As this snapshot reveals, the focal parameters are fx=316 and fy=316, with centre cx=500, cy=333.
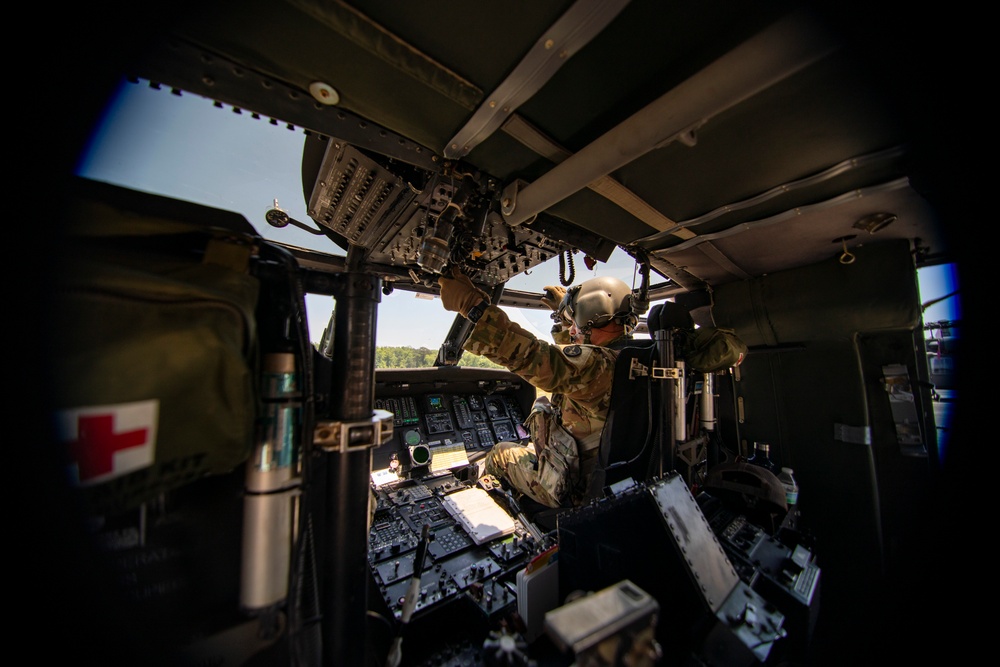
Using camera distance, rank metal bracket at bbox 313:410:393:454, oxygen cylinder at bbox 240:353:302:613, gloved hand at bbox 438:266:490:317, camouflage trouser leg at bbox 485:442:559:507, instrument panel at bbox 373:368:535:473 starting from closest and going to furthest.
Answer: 1. oxygen cylinder at bbox 240:353:302:613
2. metal bracket at bbox 313:410:393:454
3. gloved hand at bbox 438:266:490:317
4. camouflage trouser leg at bbox 485:442:559:507
5. instrument panel at bbox 373:368:535:473

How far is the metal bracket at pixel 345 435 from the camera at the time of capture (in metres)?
0.82

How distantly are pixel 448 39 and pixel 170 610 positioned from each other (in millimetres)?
1374

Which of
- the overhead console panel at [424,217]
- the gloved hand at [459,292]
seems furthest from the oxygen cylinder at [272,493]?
the gloved hand at [459,292]

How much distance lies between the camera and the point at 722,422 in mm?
2893

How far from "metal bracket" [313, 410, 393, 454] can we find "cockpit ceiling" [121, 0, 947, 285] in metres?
0.68

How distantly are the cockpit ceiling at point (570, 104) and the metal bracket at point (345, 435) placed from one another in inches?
26.8

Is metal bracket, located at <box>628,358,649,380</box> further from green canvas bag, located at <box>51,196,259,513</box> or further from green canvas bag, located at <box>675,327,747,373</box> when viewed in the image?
green canvas bag, located at <box>51,196,259,513</box>

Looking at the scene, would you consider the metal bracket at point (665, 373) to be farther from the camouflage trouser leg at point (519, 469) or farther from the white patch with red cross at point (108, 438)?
the white patch with red cross at point (108, 438)

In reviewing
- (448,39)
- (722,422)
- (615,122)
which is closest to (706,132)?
(615,122)

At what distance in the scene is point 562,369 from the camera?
1891 millimetres

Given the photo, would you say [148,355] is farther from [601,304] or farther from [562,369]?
[601,304]

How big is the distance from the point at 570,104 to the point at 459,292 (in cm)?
92

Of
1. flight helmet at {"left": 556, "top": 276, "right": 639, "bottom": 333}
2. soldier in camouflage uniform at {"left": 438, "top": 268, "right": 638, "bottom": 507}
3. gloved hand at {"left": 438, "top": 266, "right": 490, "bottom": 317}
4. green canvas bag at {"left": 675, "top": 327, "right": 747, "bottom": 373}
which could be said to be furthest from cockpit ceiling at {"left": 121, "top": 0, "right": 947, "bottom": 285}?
flight helmet at {"left": 556, "top": 276, "right": 639, "bottom": 333}

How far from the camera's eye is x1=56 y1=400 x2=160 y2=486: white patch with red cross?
424 mm
